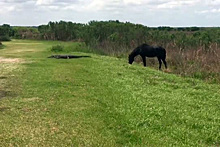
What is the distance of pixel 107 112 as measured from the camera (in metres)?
5.81

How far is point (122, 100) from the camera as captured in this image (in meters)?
6.64

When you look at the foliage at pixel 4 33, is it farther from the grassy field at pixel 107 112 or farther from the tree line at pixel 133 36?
the grassy field at pixel 107 112

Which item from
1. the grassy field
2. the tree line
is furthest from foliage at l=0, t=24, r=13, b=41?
the grassy field

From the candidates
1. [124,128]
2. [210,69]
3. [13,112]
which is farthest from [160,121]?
[210,69]

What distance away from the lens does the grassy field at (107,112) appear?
177 inches

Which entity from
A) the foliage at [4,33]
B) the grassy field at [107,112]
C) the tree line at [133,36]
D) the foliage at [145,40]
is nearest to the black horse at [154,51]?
the foliage at [145,40]

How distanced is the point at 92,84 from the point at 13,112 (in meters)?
3.14

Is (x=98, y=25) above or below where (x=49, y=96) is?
above

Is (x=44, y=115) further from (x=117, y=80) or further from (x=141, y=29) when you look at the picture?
(x=141, y=29)

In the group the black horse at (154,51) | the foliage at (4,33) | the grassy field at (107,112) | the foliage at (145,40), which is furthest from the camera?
the foliage at (4,33)

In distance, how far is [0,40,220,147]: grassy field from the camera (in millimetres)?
4508

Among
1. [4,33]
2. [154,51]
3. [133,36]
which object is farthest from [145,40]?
[4,33]

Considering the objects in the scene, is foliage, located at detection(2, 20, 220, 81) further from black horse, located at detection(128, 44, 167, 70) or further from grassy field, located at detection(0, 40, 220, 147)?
grassy field, located at detection(0, 40, 220, 147)

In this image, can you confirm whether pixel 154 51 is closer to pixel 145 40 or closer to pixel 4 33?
pixel 145 40
